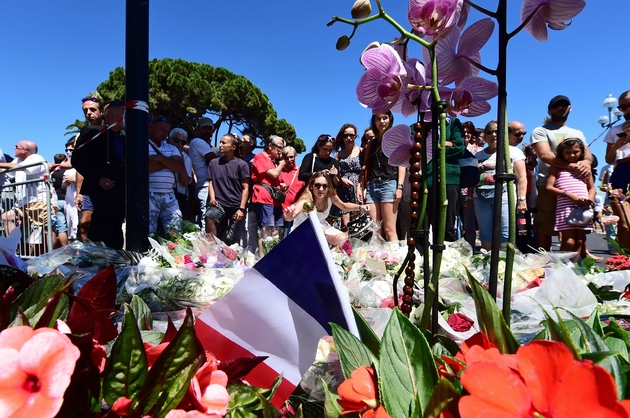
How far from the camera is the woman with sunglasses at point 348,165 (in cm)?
523

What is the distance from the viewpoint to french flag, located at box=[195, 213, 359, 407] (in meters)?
0.69

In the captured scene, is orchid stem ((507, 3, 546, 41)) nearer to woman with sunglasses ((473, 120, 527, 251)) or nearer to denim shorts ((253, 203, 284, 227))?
woman with sunglasses ((473, 120, 527, 251))

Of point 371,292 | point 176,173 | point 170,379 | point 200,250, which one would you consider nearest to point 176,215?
point 176,173

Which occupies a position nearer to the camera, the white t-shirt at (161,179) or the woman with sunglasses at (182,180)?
the white t-shirt at (161,179)

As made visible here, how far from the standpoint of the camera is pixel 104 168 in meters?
3.94

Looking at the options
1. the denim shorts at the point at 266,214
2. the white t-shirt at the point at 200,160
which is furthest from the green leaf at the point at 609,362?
the white t-shirt at the point at 200,160

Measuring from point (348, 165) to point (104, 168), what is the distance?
104 inches

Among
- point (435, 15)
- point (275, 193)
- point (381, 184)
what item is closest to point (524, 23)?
point (435, 15)

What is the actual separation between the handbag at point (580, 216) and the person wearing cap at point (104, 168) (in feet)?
12.7

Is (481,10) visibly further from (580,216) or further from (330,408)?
(580,216)

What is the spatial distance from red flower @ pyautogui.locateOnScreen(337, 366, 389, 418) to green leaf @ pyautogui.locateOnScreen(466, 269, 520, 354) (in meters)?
0.15

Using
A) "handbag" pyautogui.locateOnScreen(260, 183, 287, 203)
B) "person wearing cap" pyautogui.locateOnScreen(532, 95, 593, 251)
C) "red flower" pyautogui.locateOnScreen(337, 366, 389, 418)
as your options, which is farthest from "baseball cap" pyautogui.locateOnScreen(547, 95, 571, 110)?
"red flower" pyautogui.locateOnScreen(337, 366, 389, 418)

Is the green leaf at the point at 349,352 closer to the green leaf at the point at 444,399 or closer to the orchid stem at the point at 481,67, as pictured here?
the green leaf at the point at 444,399

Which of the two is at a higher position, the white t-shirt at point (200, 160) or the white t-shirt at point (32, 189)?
the white t-shirt at point (200, 160)
